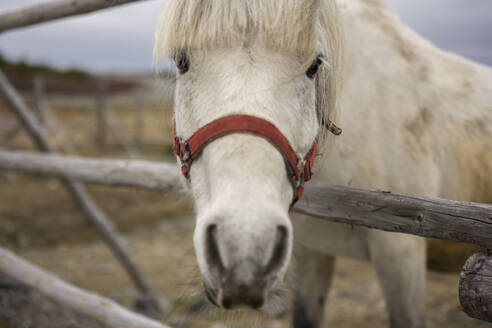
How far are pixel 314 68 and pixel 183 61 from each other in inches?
17.4

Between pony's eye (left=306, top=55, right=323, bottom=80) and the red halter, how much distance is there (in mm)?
290

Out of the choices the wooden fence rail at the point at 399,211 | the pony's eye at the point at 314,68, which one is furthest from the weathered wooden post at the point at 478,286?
the pony's eye at the point at 314,68

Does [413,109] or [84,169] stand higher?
[413,109]

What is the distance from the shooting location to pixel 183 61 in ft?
4.21

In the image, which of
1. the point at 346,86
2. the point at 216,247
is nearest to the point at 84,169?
the point at 346,86

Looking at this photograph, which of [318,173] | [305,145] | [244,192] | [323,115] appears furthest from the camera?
[318,173]

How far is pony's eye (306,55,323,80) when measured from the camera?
4.21 feet

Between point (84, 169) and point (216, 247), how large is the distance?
6.66 ft

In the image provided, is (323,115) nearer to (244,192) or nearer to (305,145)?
(305,145)

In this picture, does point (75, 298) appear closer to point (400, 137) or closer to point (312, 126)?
point (312, 126)

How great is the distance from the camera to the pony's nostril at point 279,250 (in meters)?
0.96

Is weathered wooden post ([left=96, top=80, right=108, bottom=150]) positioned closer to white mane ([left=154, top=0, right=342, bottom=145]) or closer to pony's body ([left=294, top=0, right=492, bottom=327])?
pony's body ([left=294, top=0, right=492, bottom=327])

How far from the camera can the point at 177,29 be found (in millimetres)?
1268

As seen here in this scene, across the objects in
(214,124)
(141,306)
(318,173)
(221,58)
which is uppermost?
(221,58)
